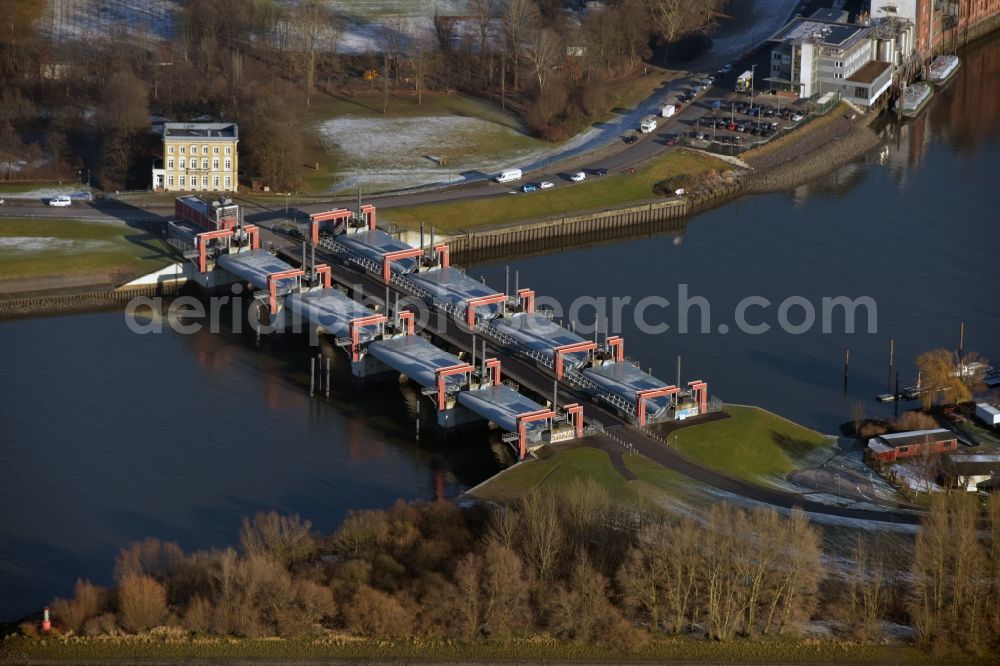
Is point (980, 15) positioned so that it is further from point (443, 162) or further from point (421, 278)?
point (421, 278)

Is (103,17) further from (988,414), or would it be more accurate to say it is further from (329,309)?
(988,414)

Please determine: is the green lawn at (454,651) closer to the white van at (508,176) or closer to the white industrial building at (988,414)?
the white industrial building at (988,414)

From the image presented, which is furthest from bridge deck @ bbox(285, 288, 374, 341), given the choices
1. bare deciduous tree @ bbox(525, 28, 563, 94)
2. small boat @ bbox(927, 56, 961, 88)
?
small boat @ bbox(927, 56, 961, 88)

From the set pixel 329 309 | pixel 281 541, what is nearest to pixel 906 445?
pixel 281 541

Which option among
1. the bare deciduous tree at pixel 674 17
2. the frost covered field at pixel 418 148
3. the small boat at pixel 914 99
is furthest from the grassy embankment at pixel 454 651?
the bare deciduous tree at pixel 674 17

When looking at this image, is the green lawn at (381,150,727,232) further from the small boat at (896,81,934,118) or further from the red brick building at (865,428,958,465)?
the red brick building at (865,428,958,465)

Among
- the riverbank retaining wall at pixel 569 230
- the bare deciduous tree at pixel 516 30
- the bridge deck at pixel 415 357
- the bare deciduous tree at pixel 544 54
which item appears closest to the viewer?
the bridge deck at pixel 415 357
